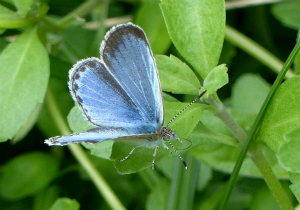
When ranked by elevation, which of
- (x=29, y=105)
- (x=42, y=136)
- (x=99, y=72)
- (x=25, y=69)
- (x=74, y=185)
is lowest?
(x=74, y=185)

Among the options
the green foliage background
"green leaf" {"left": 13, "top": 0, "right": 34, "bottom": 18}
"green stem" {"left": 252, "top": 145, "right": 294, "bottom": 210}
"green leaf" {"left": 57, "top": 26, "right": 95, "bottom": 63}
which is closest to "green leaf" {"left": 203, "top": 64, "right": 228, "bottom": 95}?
the green foliage background

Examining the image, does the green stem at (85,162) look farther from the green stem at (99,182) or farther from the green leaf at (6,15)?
the green leaf at (6,15)

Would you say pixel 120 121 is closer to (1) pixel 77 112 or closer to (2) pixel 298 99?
(1) pixel 77 112

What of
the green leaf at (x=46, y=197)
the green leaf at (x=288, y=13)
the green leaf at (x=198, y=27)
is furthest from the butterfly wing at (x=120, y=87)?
the green leaf at (x=288, y=13)

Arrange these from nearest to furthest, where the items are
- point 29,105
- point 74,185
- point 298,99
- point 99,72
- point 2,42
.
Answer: point 298,99 < point 99,72 < point 29,105 < point 2,42 < point 74,185

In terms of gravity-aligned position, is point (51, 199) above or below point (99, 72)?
below

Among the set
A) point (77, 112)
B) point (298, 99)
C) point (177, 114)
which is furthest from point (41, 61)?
point (298, 99)

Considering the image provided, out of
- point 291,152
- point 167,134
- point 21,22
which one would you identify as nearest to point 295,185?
point 291,152
